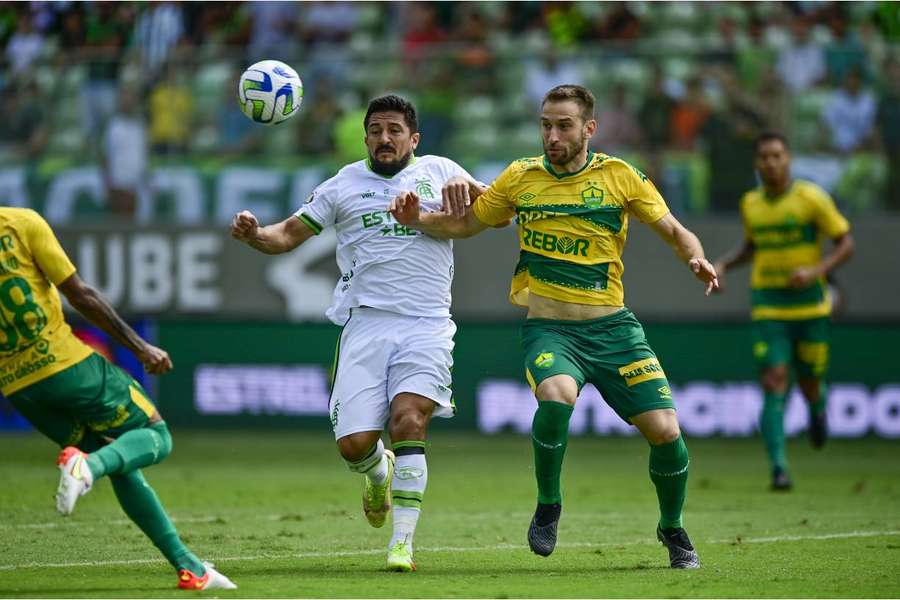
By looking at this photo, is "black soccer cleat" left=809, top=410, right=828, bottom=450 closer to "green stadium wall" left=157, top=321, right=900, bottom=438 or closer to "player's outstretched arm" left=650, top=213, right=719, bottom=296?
"green stadium wall" left=157, top=321, right=900, bottom=438

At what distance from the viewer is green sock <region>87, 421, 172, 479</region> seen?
22.7ft

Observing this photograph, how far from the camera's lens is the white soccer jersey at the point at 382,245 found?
29.1 feet

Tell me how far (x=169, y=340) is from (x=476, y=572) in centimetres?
1087

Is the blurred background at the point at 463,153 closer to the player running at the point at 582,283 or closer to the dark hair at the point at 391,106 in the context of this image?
the dark hair at the point at 391,106

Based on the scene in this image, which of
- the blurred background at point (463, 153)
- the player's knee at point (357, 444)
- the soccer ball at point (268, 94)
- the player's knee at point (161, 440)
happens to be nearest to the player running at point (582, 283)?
the player's knee at point (357, 444)

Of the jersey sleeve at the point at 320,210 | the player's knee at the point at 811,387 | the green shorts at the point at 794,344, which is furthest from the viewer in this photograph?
the player's knee at the point at 811,387

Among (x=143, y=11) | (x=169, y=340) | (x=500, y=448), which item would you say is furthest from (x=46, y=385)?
(x=143, y=11)

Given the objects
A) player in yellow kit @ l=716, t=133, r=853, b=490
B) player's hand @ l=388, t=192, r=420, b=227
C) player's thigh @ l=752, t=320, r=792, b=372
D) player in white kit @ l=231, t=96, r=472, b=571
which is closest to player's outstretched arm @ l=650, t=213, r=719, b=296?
player in white kit @ l=231, t=96, r=472, b=571

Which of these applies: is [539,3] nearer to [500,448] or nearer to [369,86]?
[369,86]

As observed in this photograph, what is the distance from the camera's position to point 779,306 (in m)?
13.6

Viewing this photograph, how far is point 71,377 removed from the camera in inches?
285

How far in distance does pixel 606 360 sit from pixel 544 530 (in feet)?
3.28

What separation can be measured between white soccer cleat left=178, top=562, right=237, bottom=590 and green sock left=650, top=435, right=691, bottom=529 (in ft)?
8.21

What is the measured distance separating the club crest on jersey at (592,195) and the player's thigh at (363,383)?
1385 mm
